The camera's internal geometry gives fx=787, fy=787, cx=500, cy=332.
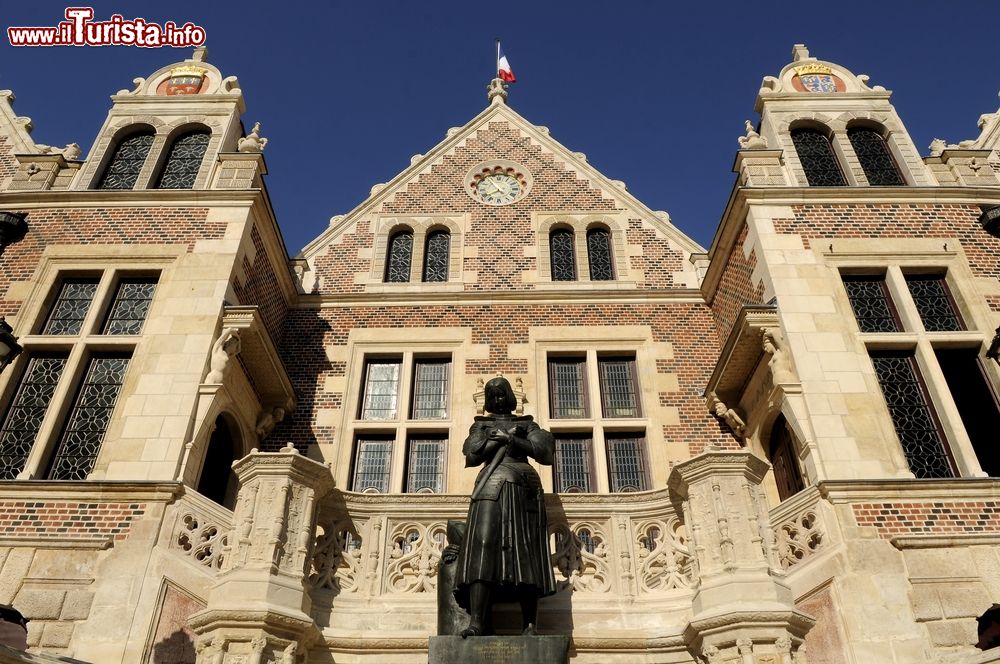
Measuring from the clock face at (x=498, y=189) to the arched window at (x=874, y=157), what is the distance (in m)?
5.94

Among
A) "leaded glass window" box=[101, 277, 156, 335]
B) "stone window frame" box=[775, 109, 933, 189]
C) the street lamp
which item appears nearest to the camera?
the street lamp

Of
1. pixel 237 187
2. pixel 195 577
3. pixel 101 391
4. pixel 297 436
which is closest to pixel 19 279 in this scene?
pixel 101 391

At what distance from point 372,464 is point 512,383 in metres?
2.31

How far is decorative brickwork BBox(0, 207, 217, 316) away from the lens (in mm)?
11102

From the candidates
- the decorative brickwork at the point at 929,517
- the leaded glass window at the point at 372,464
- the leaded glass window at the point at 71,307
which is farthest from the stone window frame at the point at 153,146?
the decorative brickwork at the point at 929,517

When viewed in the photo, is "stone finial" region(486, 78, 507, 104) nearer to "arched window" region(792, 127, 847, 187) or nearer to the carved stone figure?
"arched window" region(792, 127, 847, 187)

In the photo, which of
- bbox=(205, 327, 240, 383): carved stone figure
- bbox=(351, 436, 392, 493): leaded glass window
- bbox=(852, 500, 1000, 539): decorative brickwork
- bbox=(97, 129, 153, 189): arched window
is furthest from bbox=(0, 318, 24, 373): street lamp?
bbox=(852, 500, 1000, 539): decorative brickwork

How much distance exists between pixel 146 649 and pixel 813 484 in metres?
6.72

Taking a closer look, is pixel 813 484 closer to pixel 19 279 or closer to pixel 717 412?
pixel 717 412

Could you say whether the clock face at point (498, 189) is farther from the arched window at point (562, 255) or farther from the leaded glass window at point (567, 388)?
the leaded glass window at point (567, 388)

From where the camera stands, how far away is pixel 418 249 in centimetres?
1404

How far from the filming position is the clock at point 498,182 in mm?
14984

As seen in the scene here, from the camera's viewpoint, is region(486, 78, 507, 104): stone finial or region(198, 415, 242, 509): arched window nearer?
Result: region(198, 415, 242, 509): arched window

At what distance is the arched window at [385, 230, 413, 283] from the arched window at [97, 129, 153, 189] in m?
4.29
